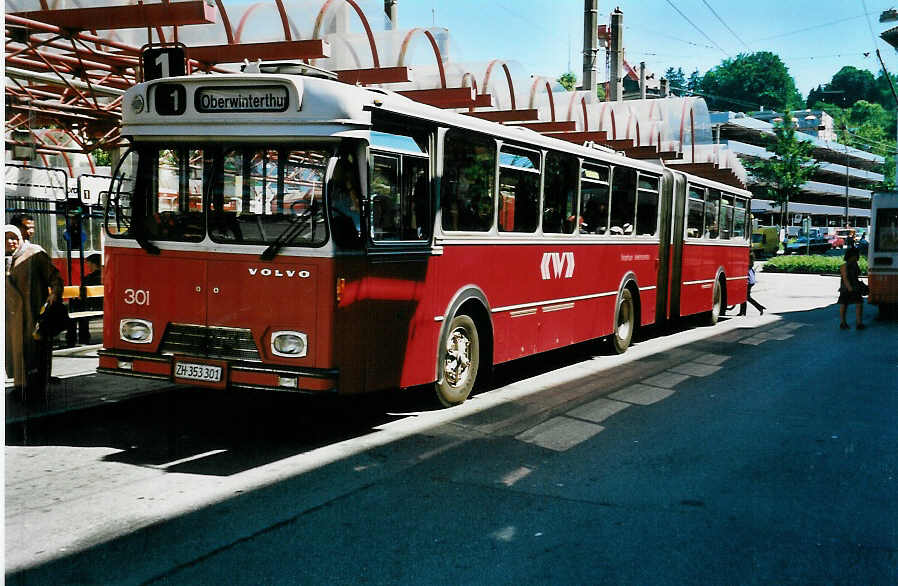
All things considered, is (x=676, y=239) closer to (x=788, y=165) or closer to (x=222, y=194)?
(x=222, y=194)

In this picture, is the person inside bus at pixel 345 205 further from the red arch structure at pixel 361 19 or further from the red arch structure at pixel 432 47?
the red arch structure at pixel 432 47

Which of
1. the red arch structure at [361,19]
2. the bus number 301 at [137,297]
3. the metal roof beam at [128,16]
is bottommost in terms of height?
the bus number 301 at [137,297]

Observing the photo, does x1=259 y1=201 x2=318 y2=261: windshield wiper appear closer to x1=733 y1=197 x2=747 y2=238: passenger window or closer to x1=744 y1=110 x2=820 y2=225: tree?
x1=733 y1=197 x2=747 y2=238: passenger window

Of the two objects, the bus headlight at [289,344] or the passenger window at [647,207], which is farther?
the passenger window at [647,207]

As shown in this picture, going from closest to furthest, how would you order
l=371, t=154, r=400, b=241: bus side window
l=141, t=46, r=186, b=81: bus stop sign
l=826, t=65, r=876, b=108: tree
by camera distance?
l=371, t=154, r=400, b=241: bus side window, l=141, t=46, r=186, b=81: bus stop sign, l=826, t=65, r=876, b=108: tree

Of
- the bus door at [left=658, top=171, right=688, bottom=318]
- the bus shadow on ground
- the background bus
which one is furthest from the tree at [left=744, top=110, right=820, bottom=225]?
the bus shadow on ground

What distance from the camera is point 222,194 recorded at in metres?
7.57

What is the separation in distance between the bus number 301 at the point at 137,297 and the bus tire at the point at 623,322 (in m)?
7.88

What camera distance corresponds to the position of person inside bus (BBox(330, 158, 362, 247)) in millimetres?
7223

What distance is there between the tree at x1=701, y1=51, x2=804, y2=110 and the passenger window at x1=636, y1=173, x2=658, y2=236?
123m

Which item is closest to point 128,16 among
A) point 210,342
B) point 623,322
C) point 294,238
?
point 294,238

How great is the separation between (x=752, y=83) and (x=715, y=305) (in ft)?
408

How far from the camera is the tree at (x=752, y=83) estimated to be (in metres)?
132

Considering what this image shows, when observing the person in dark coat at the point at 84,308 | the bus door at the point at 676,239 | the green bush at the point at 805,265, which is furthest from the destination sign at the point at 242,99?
the green bush at the point at 805,265
